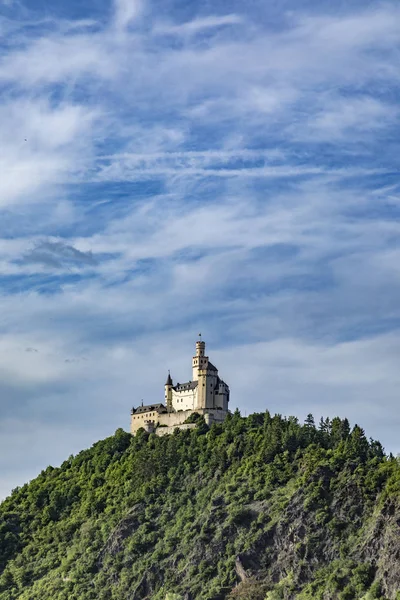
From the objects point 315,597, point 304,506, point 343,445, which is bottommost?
point 315,597

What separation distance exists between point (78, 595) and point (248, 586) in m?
29.4

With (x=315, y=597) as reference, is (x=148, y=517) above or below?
above

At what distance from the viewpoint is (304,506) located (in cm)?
17425

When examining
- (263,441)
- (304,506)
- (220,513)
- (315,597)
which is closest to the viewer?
(315,597)

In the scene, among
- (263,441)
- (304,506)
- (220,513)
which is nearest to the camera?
(304,506)

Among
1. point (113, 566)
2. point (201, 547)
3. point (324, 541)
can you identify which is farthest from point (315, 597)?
point (113, 566)

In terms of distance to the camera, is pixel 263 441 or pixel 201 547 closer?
pixel 201 547

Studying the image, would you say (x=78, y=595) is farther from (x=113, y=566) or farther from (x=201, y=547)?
(x=201, y=547)

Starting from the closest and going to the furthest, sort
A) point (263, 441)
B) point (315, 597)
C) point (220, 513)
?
point (315, 597) → point (220, 513) → point (263, 441)

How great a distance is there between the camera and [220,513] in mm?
185625

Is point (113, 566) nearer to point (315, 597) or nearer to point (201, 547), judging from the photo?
point (201, 547)

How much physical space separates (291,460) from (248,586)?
1081 inches

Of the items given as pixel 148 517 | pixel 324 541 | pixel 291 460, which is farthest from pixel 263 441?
pixel 324 541

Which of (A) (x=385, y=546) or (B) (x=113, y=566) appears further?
(B) (x=113, y=566)
